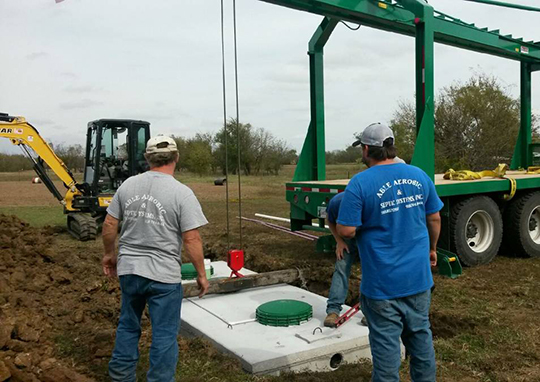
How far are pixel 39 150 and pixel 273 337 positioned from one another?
9.73 meters

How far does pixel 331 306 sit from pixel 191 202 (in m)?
2.10

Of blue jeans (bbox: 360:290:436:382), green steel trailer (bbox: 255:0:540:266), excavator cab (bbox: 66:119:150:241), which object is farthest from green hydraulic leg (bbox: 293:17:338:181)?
blue jeans (bbox: 360:290:436:382)

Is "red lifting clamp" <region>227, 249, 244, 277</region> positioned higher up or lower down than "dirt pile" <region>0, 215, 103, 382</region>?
higher up

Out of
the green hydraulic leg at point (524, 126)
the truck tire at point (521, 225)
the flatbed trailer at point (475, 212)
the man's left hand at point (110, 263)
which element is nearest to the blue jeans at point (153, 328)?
the man's left hand at point (110, 263)

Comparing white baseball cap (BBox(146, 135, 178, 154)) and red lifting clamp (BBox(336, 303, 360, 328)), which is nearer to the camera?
white baseball cap (BBox(146, 135, 178, 154))

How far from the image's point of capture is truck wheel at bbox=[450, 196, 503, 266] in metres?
7.35

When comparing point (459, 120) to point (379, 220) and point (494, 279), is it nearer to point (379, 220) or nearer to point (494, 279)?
point (494, 279)

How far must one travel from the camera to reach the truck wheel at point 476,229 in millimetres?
7348

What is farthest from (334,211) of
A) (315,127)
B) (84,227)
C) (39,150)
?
(39,150)

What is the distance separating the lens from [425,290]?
9.75 feet

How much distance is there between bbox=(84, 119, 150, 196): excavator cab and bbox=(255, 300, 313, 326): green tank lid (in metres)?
7.85

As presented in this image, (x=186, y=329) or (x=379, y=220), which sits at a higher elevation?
(x=379, y=220)

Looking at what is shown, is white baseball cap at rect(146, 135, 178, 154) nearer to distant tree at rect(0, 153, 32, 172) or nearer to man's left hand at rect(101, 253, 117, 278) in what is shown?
man's left hand at rect(101, 253, 117, 278)

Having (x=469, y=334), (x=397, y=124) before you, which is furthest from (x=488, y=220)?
(x=397, y=124)
